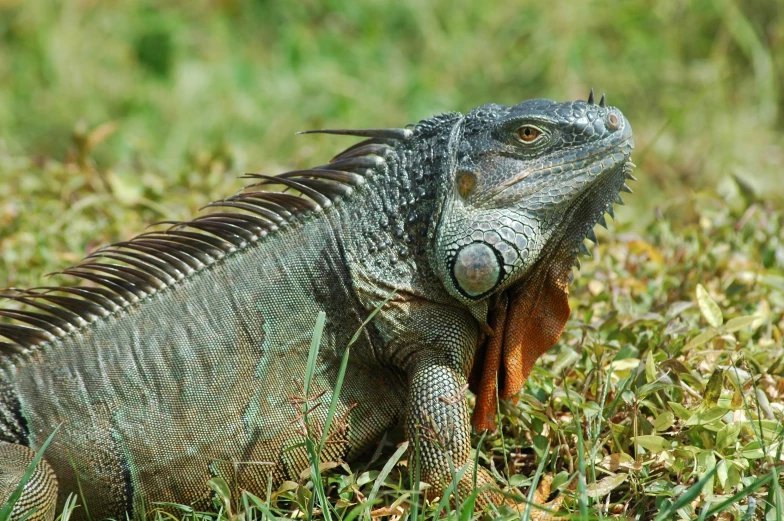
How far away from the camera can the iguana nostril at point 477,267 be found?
3.47 m

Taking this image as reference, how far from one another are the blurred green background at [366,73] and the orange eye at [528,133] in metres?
4.09

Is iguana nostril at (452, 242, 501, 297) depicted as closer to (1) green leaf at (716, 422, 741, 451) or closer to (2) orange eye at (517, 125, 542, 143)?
(2) orange eye at (517, 125, 542, 143)

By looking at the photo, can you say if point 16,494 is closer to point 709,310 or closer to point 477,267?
point 477,267

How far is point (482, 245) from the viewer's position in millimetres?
3486

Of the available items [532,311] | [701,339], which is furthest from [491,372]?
[701,339]

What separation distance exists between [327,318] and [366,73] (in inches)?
271

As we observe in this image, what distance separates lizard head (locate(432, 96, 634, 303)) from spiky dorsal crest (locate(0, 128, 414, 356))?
428mm

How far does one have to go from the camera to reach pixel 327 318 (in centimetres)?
372

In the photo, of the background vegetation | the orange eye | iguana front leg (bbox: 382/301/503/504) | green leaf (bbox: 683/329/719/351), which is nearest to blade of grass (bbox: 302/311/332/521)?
the background vegetation

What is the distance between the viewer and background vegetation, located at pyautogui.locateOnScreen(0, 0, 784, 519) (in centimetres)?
367

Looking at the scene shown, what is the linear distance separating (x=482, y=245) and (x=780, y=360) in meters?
1.76

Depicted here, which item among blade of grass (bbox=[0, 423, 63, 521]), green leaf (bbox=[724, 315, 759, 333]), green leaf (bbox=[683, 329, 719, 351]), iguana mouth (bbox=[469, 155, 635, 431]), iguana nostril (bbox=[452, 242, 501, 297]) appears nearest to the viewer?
blade of grass (bbox=[0, 423, 63, 521])

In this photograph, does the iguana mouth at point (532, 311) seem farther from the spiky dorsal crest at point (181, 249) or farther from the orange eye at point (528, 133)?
the spiky dorsal crest at point (181, 249)

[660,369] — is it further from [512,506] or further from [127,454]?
[127,454]
